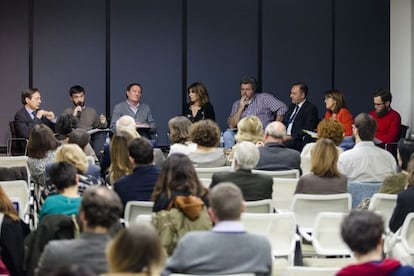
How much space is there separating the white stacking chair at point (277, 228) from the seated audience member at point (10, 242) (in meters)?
1.35

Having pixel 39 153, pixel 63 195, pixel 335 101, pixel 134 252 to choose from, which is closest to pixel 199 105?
pixel 335 101

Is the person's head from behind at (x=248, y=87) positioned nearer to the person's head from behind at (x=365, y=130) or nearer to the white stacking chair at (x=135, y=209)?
the person's head from behind at (x=365, y=130)

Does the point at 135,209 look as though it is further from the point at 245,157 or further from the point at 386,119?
the point at 386,119

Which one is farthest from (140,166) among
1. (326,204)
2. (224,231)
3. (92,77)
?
(92,77)

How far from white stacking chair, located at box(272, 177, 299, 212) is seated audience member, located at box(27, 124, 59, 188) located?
2006mm

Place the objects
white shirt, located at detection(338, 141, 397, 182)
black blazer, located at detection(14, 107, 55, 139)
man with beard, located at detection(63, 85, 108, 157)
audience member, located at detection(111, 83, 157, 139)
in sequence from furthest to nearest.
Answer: audience member, located at detection(111, 83, 157, 139)
man with beard, located at detection(63, 85, 108, 157)
black blazer, located at detection(14, 107, 55, 139)
white shirt, located at detection(338, 141, 397, 182)

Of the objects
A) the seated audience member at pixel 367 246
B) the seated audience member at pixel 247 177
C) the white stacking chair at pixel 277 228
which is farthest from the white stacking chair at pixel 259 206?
the seated audience member at pixel 367 246

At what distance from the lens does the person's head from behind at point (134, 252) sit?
3348mm

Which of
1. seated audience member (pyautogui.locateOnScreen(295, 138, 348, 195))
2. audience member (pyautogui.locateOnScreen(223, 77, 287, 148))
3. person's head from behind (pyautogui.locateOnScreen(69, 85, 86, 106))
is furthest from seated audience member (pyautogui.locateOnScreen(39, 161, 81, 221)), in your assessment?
audience member (pyautogui.locateOnScreen(223, 77, 287, 148))

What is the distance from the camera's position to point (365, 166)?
24.8 ft

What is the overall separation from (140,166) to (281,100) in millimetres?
7592

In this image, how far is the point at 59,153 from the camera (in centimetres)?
646

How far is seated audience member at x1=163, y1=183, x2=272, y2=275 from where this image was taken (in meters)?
4.39

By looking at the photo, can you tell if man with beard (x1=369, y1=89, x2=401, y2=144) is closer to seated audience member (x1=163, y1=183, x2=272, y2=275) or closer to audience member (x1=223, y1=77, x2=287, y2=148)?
audience member (x1=223, y1=77, x2=287, y2=148)
